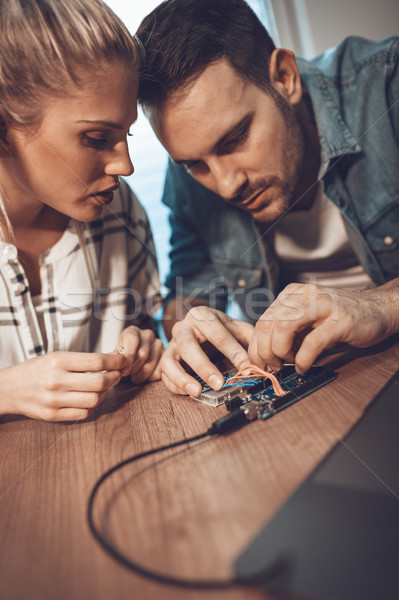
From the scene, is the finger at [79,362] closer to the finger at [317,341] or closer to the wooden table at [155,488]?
the wooden table at [155,488]

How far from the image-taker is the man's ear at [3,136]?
2.72 feet

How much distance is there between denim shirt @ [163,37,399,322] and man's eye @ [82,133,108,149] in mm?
648

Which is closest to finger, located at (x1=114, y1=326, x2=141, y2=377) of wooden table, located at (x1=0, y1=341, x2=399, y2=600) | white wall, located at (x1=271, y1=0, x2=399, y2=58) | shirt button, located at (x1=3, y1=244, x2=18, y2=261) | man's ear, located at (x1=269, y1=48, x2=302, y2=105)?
wooden table, located at (x1=0, y1=341, x2=399, y2=600)

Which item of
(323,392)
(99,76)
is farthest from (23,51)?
(323,392)

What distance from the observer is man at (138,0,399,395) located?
71 cm

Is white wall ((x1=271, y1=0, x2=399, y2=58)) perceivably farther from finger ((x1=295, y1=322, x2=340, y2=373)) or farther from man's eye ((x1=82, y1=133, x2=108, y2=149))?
finger ((x1=295, y1=322, x2=340, y2=373))

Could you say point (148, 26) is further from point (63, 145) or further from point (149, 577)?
point (149, 577)

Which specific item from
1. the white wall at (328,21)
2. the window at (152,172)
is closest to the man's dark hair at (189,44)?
the window at (152,172)

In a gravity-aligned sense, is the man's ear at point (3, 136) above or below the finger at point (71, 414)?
above

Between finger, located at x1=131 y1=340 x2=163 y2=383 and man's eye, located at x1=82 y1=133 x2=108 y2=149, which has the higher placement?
man's eye, located at x1=82 y1=133 x2=108 y2=149

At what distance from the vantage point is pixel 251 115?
1.07 m

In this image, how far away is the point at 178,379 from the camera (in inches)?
27.5

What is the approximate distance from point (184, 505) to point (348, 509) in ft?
0.51

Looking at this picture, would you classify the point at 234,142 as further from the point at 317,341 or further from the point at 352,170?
the point at 317,341
